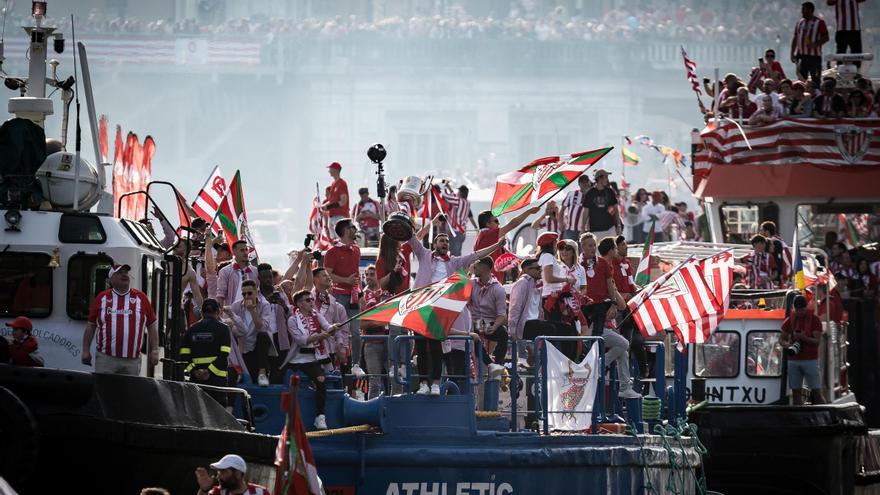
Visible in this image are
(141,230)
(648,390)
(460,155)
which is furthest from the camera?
(460,155)

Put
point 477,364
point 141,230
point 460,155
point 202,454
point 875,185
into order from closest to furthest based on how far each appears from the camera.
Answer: point 202,454, point 141,230, point 477,364, point 875,185, point 460,155

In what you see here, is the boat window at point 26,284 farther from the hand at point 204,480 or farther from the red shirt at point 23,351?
the hand at point 204,480

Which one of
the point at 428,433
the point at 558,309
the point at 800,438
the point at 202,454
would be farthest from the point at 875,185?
the point at 202,454

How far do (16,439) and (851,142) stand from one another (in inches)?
639

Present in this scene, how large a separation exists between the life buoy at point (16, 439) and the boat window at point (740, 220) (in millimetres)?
15641

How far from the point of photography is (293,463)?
11555 mm

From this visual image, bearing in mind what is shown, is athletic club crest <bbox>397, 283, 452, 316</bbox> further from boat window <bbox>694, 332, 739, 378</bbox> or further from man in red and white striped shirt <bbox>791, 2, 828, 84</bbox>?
man in red and white striped shirt <bbox>791, 2, 828, 84</bbox>

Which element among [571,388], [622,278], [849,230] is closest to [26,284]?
[571,388]

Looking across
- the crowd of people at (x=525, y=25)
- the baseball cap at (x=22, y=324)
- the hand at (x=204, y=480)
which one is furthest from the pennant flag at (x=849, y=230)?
the crowd of people at (x=525, y=25)

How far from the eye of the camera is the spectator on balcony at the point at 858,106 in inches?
1007

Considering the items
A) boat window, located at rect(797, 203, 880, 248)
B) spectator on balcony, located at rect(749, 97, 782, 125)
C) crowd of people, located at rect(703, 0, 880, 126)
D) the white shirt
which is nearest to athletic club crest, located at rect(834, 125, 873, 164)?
crowd of people, located at rect(703, 0, 880, 126)

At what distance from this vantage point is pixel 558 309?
16125mm

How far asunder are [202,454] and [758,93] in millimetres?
15056

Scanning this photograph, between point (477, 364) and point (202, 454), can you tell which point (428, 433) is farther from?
point (202, 454)
